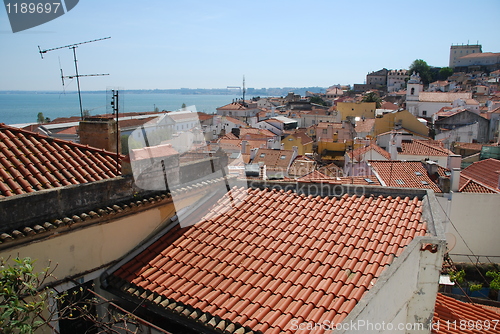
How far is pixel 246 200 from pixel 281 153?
801 inches

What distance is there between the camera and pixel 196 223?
19.8ft

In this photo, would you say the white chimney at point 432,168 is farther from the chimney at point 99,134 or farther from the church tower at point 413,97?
the church tower at point 413,97

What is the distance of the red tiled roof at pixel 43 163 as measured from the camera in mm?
5109

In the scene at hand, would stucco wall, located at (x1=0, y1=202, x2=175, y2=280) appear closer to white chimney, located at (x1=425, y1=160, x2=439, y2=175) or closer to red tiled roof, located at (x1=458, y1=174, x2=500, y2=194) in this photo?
red tiled roof, located at (x1=458, y1=174, x2=500, y2=194)

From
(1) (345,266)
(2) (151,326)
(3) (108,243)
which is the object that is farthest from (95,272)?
(1) (345,266)

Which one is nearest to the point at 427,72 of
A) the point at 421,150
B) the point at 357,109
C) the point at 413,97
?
the point at 357,109

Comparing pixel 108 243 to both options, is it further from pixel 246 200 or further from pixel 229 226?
pixel 246 200

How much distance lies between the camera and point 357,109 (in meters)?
60.2

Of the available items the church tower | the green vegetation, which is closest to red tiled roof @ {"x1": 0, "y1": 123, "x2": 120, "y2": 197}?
the church tower

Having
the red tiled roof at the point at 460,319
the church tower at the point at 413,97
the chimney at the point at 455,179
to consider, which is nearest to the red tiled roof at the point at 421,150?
the chimney at the point at 455,179

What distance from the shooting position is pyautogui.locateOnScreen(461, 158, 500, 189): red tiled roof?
61.0ft

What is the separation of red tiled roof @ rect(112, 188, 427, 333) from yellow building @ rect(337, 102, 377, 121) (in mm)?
55006

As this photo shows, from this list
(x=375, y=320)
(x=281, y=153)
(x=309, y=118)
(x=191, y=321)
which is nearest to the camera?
(x=375, y=320)

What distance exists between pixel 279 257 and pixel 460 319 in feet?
→ 11.2
